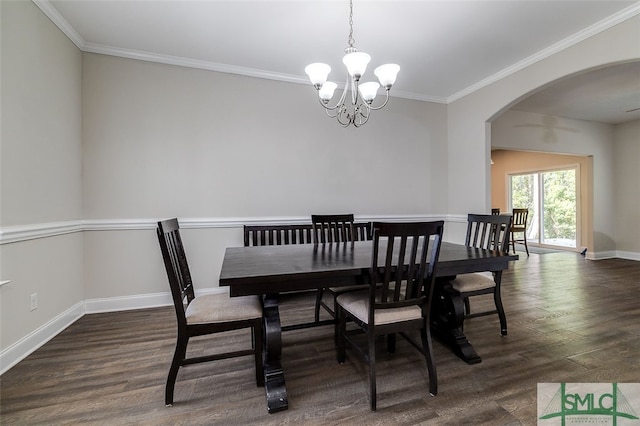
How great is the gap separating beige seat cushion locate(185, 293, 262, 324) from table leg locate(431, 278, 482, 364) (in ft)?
4.44

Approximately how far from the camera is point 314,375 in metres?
1.80

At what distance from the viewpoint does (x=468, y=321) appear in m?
2.65

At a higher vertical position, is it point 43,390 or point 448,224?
point 448,224

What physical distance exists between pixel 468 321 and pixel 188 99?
12.0 feet

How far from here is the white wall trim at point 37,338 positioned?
73.9 inches

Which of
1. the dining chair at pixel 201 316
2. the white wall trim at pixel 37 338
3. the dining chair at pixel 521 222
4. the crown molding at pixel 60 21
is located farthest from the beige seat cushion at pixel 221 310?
the dining chair at pixel 521 222

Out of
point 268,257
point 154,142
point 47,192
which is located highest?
point 154,142

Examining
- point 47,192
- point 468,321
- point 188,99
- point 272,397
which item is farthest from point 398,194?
point 47,192

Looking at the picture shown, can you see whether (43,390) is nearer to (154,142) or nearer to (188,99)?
(154,142)

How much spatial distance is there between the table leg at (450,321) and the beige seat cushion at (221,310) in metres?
1.35

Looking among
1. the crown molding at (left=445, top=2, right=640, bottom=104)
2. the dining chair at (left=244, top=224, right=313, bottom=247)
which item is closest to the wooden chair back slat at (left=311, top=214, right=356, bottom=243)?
the dining chair at (left=244, top=224, right=313, bottom=247)

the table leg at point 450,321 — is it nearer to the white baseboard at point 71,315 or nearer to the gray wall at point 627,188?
the white baseboard at point 71,315

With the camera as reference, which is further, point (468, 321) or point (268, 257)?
point (468, 321)

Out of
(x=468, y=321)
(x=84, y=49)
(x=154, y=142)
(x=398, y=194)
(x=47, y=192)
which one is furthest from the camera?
(x=398, y=194)
